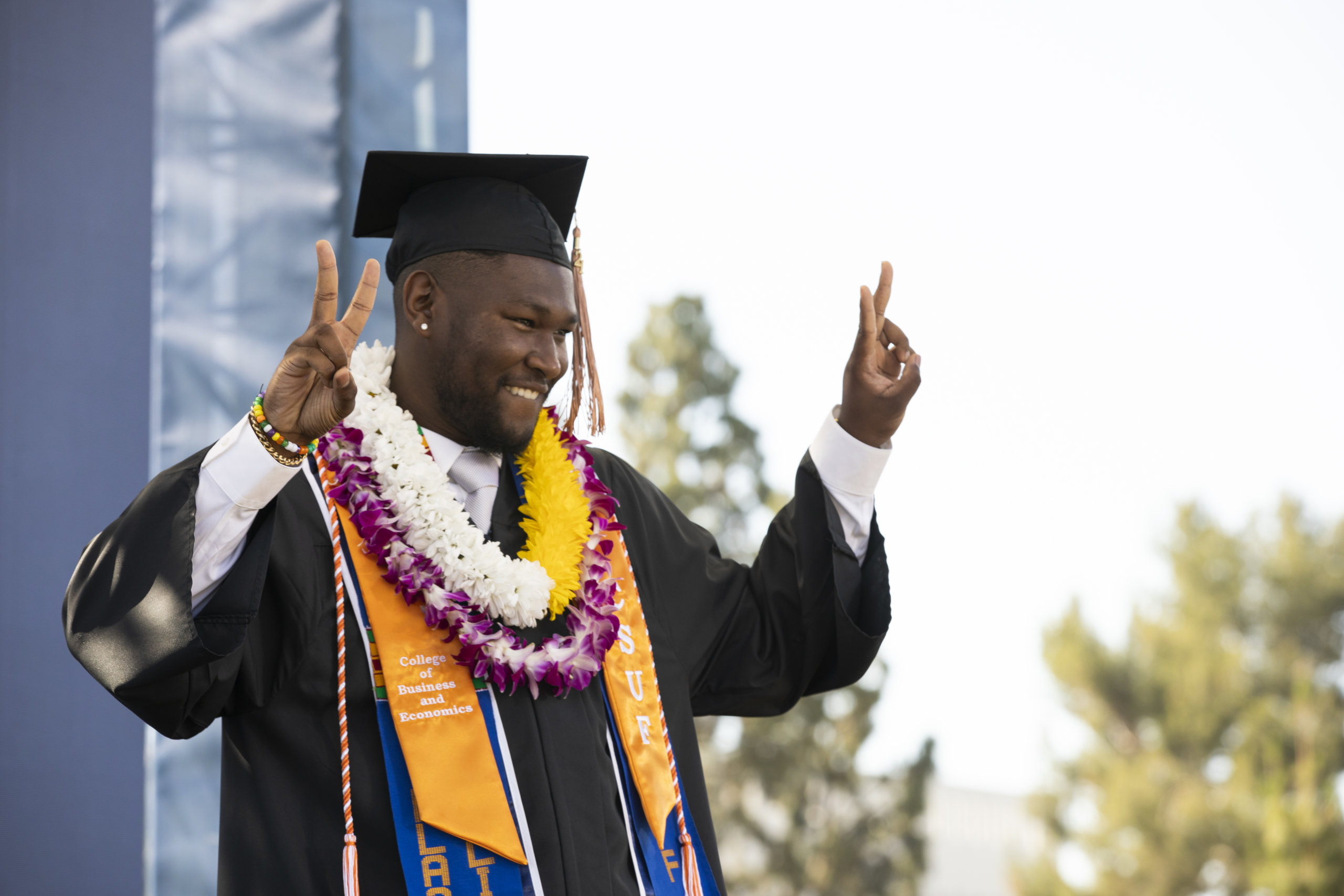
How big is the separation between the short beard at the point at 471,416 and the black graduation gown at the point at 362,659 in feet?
0.32

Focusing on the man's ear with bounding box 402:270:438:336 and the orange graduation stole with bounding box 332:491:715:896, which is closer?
the orange graduation stole with bounding box 332:491:715:896

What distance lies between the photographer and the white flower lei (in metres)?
2.44

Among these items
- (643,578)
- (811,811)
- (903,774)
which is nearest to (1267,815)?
(903,774)

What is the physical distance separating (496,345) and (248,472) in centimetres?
73

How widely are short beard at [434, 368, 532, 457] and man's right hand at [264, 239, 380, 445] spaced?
629mm

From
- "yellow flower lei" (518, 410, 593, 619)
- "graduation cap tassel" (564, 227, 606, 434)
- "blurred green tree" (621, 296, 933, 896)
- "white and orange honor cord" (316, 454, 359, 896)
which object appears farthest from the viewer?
"blurred green tree" (621, 296, 933, 896)

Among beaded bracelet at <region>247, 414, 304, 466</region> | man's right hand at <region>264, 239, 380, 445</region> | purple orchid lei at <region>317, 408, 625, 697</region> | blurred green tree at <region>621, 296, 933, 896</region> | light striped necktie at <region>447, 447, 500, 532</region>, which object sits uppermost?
man's right hand at <region>264, 239, 380, 445</region>

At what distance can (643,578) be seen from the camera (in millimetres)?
2832

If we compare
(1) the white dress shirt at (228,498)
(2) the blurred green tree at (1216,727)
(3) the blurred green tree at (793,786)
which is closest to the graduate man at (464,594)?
(1) the white dress shirt at (228,498)

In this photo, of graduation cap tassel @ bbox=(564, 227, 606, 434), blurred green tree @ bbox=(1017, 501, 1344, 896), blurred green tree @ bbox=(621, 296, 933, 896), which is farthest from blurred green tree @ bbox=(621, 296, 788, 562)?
graduation cap tassel @ bbox=(564, 227, 606, 434)

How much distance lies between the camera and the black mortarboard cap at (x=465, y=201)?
9.08 ft

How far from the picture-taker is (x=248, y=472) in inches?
80.5

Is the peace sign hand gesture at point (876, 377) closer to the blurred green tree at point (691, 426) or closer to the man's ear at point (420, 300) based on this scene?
the man's ear at point (420, 300)

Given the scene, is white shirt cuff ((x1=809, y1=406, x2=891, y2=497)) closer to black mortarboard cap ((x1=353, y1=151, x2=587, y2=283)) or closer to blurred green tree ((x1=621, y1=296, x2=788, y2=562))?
black mortarboard cap ((x1=353, y1=151, x2=587, y2=283))
